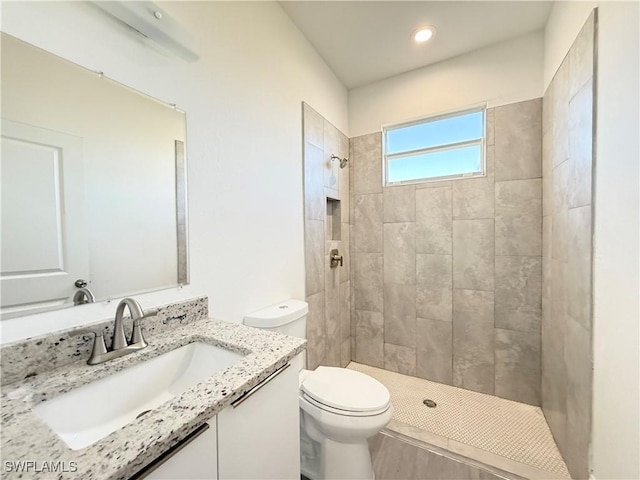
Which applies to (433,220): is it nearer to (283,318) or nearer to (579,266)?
(579,266)

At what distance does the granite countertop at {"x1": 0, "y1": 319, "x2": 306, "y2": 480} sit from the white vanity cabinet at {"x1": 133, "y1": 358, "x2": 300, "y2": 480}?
39 millimetres

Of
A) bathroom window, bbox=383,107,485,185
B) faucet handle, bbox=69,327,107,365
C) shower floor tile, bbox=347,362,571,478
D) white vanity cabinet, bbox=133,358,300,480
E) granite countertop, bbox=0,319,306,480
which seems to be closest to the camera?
granite countertop, bbox=0,319,306,480

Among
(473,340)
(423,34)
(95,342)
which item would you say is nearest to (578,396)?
(473,340)

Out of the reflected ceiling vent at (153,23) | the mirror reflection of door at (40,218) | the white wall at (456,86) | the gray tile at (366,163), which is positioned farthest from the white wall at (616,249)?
the mirror reflection of door at (40,218)

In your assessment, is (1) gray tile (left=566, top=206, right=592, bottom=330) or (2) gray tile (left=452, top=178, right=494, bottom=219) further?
(2) gray tile (left=452, top=178, right=494, bottom=219)

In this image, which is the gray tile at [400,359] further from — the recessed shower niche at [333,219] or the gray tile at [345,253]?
the recessed shower niche at [333,219]

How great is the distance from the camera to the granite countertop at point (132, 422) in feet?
1.51

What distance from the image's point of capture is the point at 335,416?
121 centimetres

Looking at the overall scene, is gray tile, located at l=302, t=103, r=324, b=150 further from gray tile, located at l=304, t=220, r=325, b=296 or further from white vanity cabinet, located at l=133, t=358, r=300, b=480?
white vanity cabinet, located at l=133, t=358, r=300, b=480

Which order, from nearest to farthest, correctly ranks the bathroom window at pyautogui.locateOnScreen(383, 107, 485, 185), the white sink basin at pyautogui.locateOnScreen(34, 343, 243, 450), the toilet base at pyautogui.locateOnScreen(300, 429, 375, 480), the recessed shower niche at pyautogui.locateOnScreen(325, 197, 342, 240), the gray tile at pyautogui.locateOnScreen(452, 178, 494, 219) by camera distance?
the white sink basin at pyautogui.locateOnScreen(34, 343, 243, 450)
the toilet base at pyautogui.locateOnScreen(300, 429, 375, 480)
the gray tile at pyautogui.locateOnScreen(452, 178, 494, 219)
the bathroom window at pyautogui.locateOnScreen(383, 107, 485, 185)
the recessed shower niche at pyautogui.locateOnScreen(325, 197, 342, 240)

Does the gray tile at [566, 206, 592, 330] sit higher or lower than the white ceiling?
lower

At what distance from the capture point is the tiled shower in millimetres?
1345

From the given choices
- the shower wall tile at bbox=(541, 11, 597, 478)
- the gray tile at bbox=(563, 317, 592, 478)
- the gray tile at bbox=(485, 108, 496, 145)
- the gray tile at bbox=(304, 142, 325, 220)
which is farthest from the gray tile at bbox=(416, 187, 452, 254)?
the gray tile at bbox=(563, 317, 592, 478)

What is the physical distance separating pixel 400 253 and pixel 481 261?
64cm
